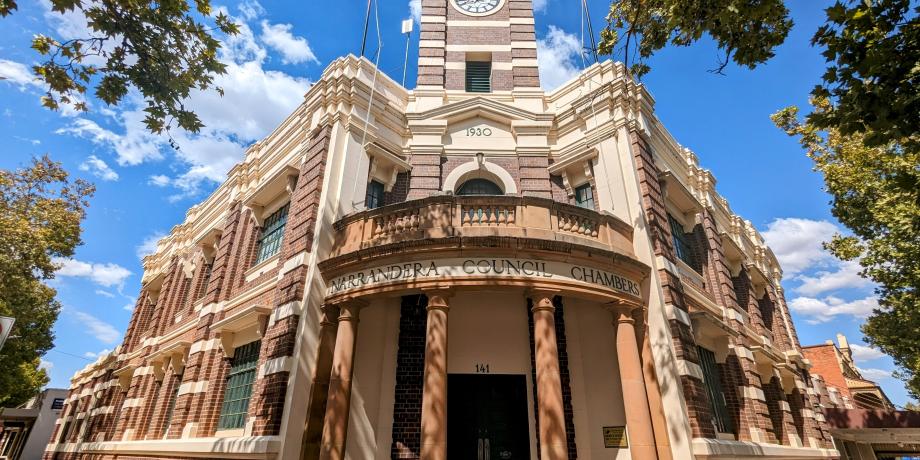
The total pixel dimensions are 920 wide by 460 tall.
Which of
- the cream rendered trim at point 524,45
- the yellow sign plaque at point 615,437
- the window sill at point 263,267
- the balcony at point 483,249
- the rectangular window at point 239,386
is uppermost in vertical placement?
the cream rendered trim at point 524,45

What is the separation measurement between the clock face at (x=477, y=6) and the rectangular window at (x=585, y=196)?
8.53 m

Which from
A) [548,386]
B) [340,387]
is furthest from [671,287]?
[340,387]

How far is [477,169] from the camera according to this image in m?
12.1

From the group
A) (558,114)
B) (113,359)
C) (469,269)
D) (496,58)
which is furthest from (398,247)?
(113,359)

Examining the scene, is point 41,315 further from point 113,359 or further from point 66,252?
point 66,252

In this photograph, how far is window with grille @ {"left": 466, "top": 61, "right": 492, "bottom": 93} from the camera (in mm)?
14977

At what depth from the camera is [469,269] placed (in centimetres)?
821

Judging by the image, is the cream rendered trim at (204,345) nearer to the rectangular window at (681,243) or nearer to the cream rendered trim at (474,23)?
the cream rendered trim at (474,23)

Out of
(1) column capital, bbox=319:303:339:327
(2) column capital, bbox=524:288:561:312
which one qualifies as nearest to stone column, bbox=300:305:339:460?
(1) column capital, bbox=319:303:339:327

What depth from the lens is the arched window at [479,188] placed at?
39.6 feet

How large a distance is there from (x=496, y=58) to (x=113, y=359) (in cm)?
2234

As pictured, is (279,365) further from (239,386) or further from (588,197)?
(588,197)

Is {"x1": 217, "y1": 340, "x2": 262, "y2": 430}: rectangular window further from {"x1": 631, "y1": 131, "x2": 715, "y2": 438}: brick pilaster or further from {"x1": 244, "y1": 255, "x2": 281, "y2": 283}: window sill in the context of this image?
{"x1": 631, "y1": 131, "x2": 715, "y2": 438}: brick pilaster

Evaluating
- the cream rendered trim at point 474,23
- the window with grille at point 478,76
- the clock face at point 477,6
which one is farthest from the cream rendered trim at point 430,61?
the clock face at point 477,6
